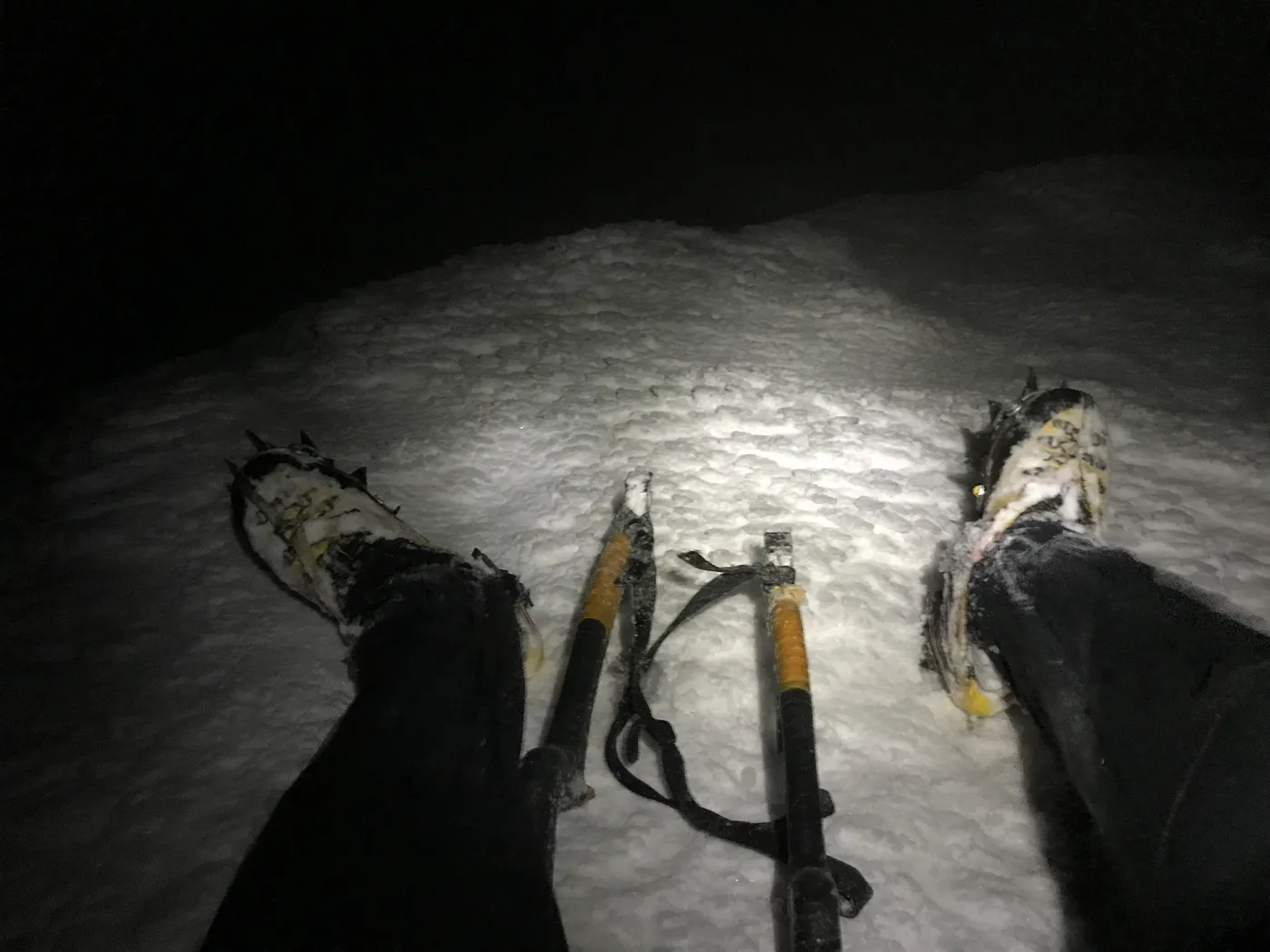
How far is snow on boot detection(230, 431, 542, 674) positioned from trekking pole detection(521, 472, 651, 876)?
26cm

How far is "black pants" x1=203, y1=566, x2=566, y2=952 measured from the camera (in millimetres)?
1053

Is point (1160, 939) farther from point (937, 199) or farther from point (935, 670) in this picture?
point (937, 199)

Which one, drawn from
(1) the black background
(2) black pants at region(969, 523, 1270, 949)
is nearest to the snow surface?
(2) black pants at region(969, 523, 1270, 949)

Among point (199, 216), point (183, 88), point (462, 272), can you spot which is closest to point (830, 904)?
point (462, 272)

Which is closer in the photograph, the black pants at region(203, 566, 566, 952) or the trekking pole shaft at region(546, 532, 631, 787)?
the black pants at region(203, 566, 566, 952)

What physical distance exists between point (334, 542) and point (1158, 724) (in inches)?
83.7

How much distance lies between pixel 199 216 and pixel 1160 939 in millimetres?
12406

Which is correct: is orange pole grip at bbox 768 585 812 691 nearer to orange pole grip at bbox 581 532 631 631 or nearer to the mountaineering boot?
orange pole grip at bbox 581 532 631 631

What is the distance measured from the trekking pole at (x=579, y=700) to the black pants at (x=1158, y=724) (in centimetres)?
107

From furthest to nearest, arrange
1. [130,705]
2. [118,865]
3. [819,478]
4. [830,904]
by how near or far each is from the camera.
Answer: [819,478] → [130,705] → [118,865] → [830,904]

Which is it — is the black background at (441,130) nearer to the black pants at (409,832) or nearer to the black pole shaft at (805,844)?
the black pants at (409,832)

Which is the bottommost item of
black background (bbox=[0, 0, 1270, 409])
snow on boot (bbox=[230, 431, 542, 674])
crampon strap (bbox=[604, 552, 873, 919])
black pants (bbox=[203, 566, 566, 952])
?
crampon strap (bbox=[604, 552, 873, 919])

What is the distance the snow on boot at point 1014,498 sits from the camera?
1890 mm

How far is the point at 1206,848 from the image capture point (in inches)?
42.3
